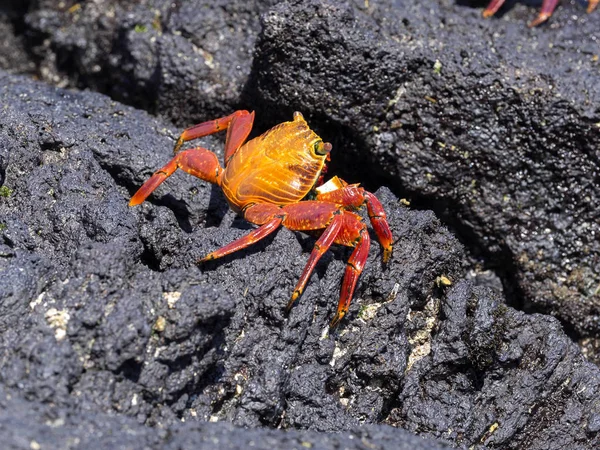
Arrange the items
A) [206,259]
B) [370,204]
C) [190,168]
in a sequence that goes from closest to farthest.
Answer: [206,259]
[370,204]
[190,168]

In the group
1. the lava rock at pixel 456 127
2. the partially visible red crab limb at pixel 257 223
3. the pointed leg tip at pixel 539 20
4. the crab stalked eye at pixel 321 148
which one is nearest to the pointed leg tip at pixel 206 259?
the partially visible red crab limb at pixel 257 223

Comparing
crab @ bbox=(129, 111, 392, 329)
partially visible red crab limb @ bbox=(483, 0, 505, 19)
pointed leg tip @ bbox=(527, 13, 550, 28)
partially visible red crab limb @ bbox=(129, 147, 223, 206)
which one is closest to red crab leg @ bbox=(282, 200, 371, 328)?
crab @ bbox=(129, 111, 392, 329)

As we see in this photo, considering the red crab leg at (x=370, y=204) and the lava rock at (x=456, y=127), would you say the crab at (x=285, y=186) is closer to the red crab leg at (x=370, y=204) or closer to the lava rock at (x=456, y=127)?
the red crab leg at (x=370, y=204)

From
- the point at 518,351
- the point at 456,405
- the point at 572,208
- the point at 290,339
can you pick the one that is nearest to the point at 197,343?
the point at 290,339

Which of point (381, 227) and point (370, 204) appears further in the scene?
point (370, 204)

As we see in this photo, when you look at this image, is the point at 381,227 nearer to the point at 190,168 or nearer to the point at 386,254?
the point at 386,254

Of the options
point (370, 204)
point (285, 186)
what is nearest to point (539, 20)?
point (370, 204)

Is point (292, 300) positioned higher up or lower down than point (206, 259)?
higher up

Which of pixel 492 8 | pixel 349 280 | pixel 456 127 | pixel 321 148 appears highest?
pixel 492 8
